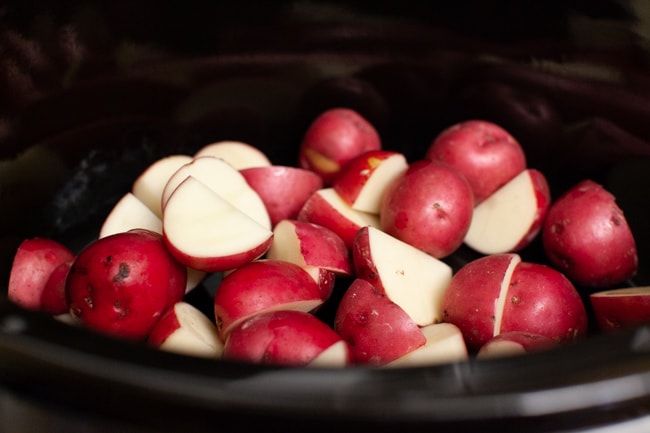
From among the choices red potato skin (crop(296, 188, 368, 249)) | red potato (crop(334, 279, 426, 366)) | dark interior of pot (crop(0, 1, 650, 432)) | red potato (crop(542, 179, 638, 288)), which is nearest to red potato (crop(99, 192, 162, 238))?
dark interior of pot (crop(0, 1, 650, 432))

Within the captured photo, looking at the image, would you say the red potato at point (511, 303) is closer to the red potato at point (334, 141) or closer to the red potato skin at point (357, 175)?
the red potato skin at point (357, 175)

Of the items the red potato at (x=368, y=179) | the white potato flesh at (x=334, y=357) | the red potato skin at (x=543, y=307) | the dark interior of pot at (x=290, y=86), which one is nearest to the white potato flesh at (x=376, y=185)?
the red potato at (x=368, y=179)

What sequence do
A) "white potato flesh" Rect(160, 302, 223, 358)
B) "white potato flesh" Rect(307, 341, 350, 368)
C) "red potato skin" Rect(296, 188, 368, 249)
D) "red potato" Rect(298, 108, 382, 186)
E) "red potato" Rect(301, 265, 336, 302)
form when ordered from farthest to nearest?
1. "red potato" Rect(298, 108, 382, 186)
2. "red potato skin" Rect(296, 188, 368, 249)
3. "red potato" Rect(301, 265, 336, 302)
4. "white potato flesh" Rect(160, 302, 223, 358)
5. "white potato flesh" Rect(307, 341, 350, 368)

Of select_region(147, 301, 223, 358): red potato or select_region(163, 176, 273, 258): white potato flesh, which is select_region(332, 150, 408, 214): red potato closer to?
select_region(163, 176, 273, 258): white potato flesh

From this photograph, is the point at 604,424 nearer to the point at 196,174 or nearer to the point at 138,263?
the point at 138,263

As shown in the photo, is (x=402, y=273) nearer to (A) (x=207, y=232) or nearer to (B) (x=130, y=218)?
(A) (x=207, y=232)

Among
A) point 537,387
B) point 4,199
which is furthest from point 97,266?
point 537,387

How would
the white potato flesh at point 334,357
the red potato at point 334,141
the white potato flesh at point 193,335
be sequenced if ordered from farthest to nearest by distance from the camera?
the red potato at point 334,141 → the white potato flesh at point 193,335 → the white potato flesh at point 334,357
